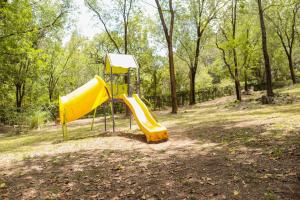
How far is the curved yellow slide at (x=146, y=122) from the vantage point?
9617 mm

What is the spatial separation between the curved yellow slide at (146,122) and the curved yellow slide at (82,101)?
1175 millimetres

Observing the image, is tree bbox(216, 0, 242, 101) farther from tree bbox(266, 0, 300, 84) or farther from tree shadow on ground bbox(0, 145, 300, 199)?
tree shadow on ground bbox(0, 145, 300, 199)

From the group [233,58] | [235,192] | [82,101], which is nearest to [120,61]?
[82,101]

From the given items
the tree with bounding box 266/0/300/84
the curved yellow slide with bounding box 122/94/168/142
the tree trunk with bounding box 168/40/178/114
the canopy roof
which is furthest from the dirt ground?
the tree with bounding box 266/0/300/84

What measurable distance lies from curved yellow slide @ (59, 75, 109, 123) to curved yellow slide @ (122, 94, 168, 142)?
1175 mm

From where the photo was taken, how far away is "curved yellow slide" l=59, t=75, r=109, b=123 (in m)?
12.0

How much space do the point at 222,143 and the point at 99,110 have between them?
2574 cm

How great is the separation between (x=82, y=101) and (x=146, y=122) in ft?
10.1

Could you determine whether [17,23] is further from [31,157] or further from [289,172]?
[289,172]

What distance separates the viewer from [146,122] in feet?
35.7

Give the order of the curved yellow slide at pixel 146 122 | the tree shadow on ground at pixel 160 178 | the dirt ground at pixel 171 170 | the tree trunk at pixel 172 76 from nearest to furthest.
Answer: the tree shadow on ground at pixel 160 178
the dirt ground at pixel 171 170
the curved yellow slide at pixel 146 122
the tree trunk at pixel 172 76

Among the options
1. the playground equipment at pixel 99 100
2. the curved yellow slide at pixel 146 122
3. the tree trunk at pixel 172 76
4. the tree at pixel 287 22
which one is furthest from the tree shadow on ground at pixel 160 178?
the tree at pixel 287 22

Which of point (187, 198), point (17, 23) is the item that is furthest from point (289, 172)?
point (17, 23)

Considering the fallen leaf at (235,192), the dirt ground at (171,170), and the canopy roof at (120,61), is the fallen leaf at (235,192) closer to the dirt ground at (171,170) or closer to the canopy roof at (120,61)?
the dirt ground at (171,170)
